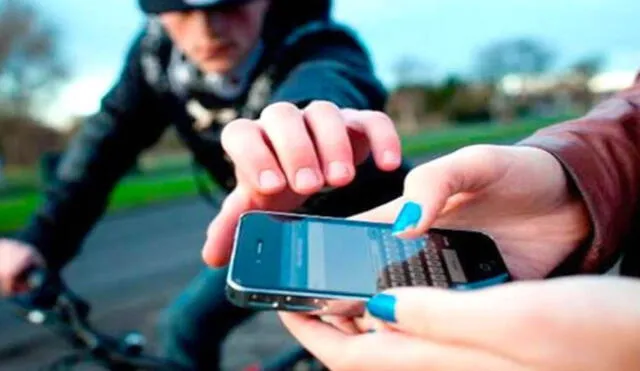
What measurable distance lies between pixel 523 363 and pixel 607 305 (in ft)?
0.30

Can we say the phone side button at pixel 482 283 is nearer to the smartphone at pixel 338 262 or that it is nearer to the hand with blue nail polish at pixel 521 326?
the smartphone at pixel 338 262

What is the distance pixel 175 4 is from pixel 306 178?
3.61 feet

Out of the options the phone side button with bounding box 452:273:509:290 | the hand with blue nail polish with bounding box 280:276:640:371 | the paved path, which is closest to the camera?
the hand with blue nail polish with bounding box 280:276:640:371

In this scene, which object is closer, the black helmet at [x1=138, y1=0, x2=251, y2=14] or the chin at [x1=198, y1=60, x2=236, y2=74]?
the black helmet at [x1=138, y1=0, x2=251, y2=14]

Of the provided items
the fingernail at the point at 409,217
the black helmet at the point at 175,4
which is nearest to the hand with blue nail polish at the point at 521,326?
the fingernail at the point at 409,217

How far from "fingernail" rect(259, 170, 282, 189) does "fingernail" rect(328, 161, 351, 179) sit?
0.07m

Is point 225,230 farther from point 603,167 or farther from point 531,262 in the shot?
point 603,167

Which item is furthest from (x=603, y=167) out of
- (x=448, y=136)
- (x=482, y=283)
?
(x=448, y=136)

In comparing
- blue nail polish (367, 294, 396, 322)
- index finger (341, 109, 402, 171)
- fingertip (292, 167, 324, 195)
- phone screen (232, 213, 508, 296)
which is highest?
index finger (341, 109, 402, 171)

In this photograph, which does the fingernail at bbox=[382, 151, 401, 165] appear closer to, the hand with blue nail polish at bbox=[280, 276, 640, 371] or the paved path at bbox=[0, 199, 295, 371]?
the hand with blue nail polish at bbox=[280, 276, 640, 371]

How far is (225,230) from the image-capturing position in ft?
4.17

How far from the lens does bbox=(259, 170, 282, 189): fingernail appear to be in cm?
116

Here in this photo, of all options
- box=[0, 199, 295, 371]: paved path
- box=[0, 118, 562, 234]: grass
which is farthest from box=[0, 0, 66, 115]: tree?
box=[0, 199, 295, 371]: paved path

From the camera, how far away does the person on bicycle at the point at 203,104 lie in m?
1.85
